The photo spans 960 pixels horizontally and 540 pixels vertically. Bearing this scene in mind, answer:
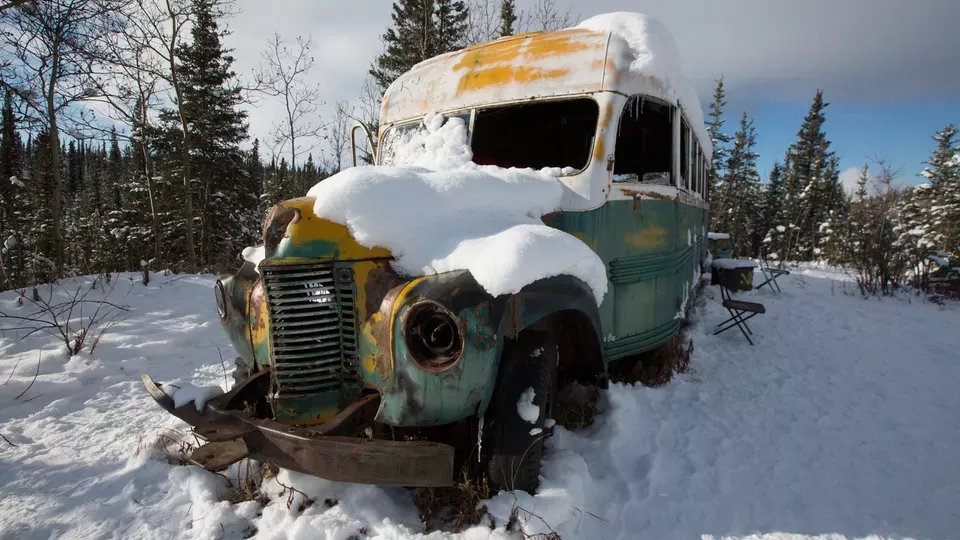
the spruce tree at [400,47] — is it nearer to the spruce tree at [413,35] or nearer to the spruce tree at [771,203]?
the spruce tree at [413,35]

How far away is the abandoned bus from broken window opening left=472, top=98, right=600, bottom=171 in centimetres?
8

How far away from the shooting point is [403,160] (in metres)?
3.66

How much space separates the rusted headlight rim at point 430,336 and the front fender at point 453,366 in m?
0.02

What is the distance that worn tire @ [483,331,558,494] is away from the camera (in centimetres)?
208

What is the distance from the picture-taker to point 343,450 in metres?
1.78

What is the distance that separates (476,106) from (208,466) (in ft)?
9.24

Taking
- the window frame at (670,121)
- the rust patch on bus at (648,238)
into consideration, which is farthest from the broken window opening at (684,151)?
the rust patch on bus at (648,238)

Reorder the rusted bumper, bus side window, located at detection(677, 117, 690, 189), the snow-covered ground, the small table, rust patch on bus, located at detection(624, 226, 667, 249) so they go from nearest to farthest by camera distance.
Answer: the rusted bumper < the snow-covered ground < rust patch on bus, located at detection(624, 226, 667, 249) < bus side window, located at detection(677, 117, 690, 189) < the small table

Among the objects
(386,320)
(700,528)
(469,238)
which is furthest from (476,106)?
(700,528)

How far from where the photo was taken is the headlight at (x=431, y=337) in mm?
1858

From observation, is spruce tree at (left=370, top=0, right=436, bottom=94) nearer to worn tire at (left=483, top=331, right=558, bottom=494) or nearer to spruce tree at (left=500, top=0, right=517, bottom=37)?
spruce tree at (left=500, top=0, right=517, bottom=37)

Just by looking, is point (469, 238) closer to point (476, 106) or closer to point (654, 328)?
point (476, 106)

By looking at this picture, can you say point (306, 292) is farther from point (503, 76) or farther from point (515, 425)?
point (503, 76)

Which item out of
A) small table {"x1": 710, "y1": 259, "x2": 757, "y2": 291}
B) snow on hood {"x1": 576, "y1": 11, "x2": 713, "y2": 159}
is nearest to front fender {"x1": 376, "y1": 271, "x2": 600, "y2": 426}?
snow on hood {"x1": 576, "y1": 11, "x2": 713, "y2": 159}
